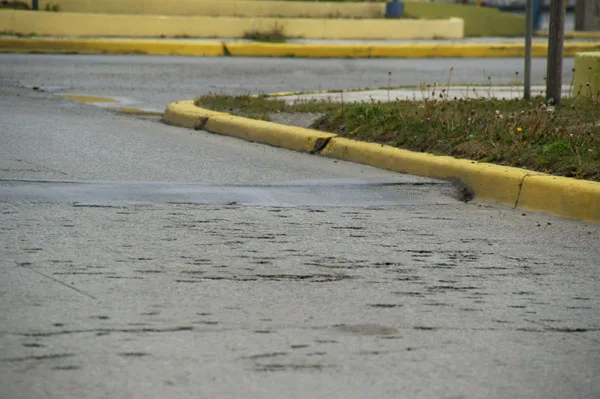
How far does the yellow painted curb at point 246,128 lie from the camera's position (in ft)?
32.5

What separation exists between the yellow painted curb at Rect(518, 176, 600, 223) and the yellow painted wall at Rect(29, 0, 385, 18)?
58.8 feet

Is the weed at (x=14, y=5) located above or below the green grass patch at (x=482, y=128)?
above

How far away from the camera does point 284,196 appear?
748 cm

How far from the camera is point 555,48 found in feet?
36.1

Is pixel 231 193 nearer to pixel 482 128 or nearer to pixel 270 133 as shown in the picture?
pixel 482 128

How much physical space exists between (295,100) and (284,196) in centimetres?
527

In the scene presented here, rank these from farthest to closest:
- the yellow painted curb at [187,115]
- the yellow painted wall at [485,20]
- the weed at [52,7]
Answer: the yellow painted wall at [485,20], the weed at [52,7], the yellow painted curb at [187,115]

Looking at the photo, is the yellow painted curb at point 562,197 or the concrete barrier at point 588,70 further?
the concrete barrier at point 588,70

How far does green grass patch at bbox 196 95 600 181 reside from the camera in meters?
8.09

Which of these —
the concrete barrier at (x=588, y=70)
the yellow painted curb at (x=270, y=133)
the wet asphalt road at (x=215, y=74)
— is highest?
the concrete barrier at (x=588, y=70)

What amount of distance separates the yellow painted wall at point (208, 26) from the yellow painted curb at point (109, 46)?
1280 millimetres

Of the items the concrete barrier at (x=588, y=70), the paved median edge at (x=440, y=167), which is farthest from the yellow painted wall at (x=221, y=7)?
the paved median edge at (x=440, y=167)

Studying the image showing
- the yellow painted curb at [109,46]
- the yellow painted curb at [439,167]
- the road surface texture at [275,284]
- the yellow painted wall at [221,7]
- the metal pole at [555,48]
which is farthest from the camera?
the yellow painted wall at [221,7]

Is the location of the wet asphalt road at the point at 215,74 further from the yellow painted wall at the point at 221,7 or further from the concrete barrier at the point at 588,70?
the yellow painted wall at the point at 221,7
